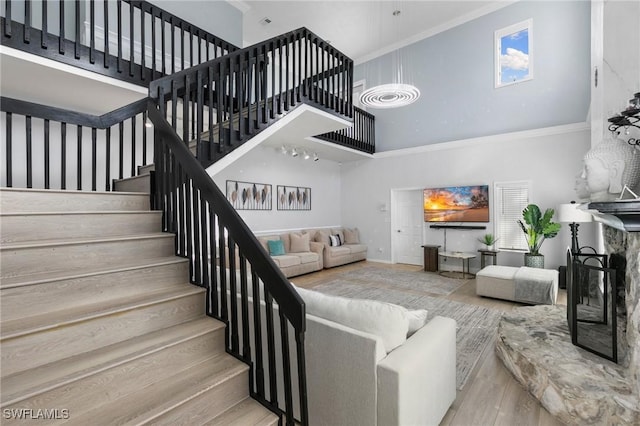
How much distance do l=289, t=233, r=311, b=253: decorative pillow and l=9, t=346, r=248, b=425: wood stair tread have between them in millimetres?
4979

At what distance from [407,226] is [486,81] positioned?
145 inches

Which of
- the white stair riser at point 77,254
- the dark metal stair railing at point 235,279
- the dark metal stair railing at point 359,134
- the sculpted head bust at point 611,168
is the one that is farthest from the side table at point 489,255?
the white stair riser at point 77,254

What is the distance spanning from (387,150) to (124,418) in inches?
297

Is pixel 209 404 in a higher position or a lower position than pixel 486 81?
lower

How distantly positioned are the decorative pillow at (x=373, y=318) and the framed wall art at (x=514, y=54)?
21.2 feet

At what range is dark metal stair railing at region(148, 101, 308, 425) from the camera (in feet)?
4.67

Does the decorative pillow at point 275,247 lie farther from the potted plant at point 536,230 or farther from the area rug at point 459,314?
the potted plant at point 536,230

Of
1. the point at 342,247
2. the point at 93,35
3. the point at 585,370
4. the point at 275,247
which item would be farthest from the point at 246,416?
the point at 342,247

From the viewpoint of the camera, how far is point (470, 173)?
652 centimetres

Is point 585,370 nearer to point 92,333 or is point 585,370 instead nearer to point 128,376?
point 128,376

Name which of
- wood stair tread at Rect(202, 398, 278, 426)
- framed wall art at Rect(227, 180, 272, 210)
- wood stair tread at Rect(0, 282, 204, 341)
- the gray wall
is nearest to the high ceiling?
the gray wall

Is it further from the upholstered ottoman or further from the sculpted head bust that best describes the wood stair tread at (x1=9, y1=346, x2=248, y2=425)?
the upholstered ottoman

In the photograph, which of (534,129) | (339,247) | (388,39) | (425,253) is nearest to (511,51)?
(534,129)

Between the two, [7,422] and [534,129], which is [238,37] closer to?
[534,129]
